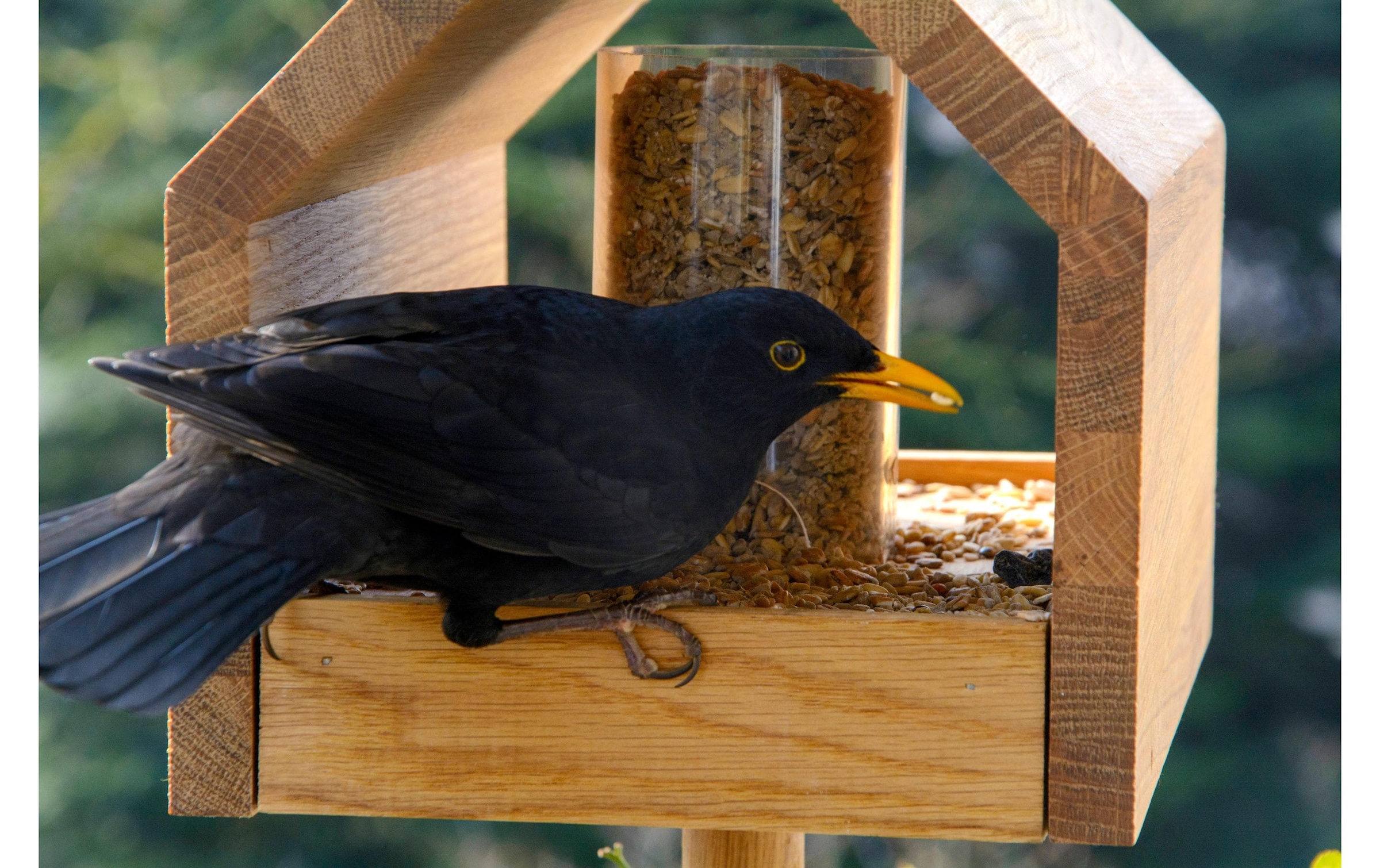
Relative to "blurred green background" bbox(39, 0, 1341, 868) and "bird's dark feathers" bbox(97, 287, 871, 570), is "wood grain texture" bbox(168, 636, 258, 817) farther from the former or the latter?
"blurred green background" bbox(39, 0, 1341, 868)

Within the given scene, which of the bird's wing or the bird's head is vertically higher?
the bird's head

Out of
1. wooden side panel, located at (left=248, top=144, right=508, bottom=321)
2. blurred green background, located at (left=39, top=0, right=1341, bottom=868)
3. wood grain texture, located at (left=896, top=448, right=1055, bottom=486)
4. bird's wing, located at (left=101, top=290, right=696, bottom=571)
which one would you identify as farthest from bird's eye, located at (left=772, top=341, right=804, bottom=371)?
blurred green background, located at (left=39, top=0, right=1341, bottom=868)

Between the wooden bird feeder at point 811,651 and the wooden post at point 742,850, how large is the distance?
11.3 inches

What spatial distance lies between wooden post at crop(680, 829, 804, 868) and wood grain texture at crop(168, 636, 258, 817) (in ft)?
2.03

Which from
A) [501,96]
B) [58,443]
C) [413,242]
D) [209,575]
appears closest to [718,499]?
[209,575]

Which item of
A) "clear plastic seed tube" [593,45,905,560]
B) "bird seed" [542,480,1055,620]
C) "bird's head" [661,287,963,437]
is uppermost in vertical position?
→ "clear plastic seed tube" [593,45,905,560]

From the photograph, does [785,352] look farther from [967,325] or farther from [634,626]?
[967,325]

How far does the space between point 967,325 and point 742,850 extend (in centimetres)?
332

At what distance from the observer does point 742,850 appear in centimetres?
192

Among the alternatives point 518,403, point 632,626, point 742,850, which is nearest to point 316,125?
point 518,403

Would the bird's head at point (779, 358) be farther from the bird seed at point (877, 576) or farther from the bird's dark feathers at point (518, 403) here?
the bird seed at point (877, 576)

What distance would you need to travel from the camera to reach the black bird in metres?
1.36

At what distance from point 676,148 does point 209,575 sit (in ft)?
2.90

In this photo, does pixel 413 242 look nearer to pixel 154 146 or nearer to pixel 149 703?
pixel 149 703
